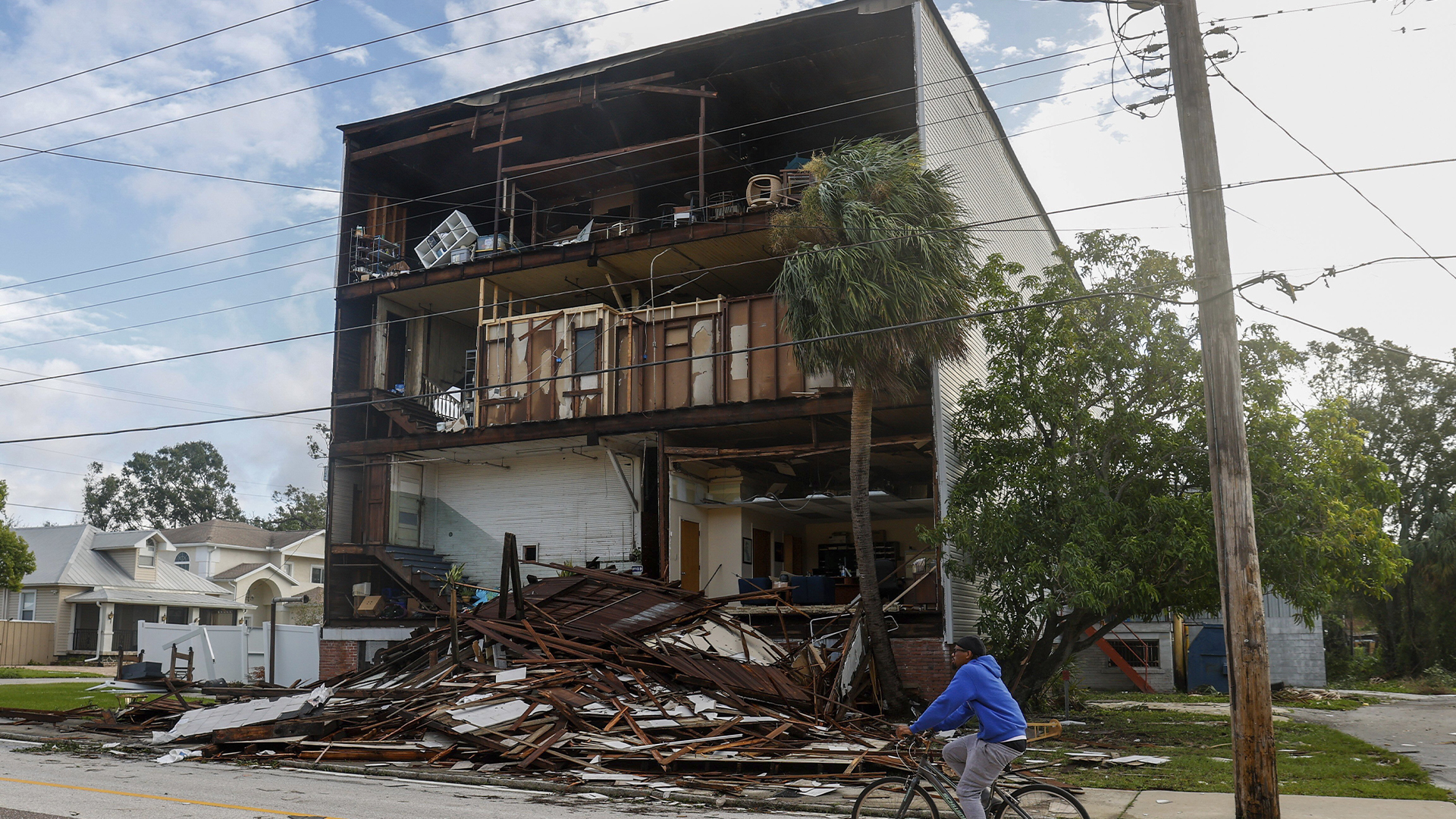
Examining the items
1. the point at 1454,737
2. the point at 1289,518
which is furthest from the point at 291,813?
the point at 1454,737

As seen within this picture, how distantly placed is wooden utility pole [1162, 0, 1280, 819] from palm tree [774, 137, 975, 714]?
677 cm

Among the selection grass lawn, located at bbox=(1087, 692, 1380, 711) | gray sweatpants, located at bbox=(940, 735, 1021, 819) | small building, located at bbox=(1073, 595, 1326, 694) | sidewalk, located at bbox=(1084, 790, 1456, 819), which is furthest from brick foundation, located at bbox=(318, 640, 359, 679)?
gray sweatpants, located at bbox=(940, 735, 1021, 819)

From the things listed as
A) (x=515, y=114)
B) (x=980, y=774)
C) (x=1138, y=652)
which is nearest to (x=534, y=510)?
(x=515, y=114)

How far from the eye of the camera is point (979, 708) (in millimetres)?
7219

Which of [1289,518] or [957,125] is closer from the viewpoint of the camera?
[1289,518]

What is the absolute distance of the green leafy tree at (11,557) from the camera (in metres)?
39.6

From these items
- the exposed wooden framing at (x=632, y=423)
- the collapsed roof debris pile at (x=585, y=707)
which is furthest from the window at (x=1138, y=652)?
the collapsed roof debris pile at (x=585, y=707)

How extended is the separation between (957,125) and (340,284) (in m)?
16.6

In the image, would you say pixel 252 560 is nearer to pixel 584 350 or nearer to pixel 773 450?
pixel 584 350

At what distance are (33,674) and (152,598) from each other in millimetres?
11696

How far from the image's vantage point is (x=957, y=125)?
995 inches

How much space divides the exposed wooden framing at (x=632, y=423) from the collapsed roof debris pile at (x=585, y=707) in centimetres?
478

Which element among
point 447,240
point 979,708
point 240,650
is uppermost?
point 447,240

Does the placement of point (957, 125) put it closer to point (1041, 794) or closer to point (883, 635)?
point (883, 635)
